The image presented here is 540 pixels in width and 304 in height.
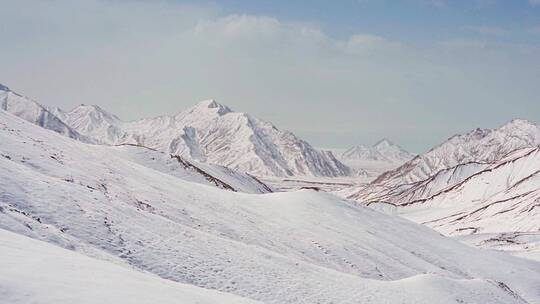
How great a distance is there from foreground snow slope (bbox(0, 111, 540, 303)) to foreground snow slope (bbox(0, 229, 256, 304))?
642 centimetres

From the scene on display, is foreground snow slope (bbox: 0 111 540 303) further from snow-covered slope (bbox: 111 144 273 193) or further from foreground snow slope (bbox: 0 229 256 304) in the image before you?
snow-covered slope (bbox: 111 144 273 193)

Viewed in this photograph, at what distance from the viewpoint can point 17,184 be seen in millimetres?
31922

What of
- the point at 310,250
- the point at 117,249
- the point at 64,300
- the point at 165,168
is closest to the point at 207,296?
the point at 64,300

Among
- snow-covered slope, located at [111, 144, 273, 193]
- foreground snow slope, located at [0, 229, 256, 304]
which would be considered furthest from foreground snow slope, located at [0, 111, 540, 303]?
snow-covered slope, located at [111, 144, 273, 193]

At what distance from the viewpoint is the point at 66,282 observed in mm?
16391

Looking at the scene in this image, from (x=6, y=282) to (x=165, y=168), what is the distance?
82.7 m

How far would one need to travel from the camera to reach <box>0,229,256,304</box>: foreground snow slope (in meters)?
14.7

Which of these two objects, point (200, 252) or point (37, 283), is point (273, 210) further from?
point (37, 283)

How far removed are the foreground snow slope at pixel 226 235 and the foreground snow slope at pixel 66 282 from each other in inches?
253

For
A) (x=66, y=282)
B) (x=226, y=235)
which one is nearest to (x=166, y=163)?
(x=226, y=235)

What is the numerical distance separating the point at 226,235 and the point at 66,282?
28237mm

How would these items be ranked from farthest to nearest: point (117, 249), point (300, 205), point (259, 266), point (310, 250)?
point (300, 205)
point (310, 250)
point (259, 266)
point (117, 249)

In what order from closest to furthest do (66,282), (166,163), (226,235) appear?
1. (66,282)
2. (226,235)
3. (166,163)

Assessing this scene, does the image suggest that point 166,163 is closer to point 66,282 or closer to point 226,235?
point 226,235
